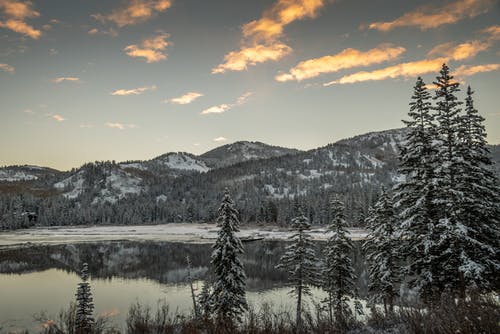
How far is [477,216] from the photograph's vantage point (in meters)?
18.5

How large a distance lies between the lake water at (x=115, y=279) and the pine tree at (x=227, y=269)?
4.34 metres

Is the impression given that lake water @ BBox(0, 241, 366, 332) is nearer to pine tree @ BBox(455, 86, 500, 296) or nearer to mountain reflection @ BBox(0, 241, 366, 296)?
mountain reflection @ BBox(0, 241, 366, 296)

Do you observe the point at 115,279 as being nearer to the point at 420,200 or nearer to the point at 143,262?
the point at 143,262

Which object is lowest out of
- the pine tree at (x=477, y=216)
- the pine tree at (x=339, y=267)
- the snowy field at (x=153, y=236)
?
the snowy field at (x=153, y=236)

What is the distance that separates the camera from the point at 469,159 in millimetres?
19281

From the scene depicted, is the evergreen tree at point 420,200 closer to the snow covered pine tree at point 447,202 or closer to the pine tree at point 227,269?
the snow covered pine tree at point 447,202

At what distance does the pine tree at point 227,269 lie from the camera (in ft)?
81.6

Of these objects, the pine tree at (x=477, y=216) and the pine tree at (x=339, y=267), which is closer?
the pine tree at (x=477, y=216)

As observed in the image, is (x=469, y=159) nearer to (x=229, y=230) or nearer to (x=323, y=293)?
(x=229, y=230)

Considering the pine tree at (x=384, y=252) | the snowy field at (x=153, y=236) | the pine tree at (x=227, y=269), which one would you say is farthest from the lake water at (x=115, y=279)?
the snowy field at (x=153, y=236)

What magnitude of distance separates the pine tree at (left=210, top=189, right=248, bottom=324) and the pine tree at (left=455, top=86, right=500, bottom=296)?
45.9 feet

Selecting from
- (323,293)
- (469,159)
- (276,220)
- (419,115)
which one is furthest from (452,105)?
(276,220)

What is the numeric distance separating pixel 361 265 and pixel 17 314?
1663 inches

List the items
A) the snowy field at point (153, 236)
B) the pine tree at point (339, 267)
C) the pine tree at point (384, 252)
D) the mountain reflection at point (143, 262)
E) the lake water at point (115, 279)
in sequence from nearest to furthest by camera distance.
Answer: the pine tree at point (384, 252) < the pine tree at point (339, 267) < the lake water at point (115, 279) < the mountain reflection at point (143, 262) < the snowy field at point (153, 236)
